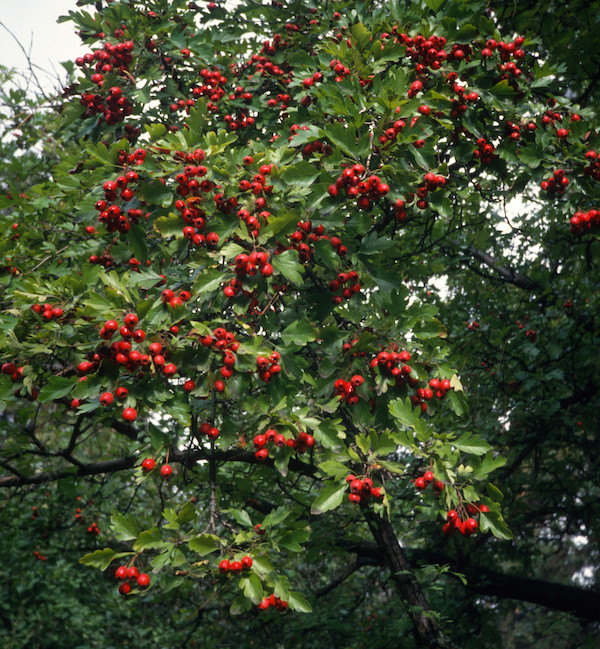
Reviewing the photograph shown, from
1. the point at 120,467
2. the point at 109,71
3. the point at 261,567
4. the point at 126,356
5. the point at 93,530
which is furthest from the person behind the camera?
the point at 93,530

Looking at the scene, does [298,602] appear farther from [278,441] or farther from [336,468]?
[278,441]

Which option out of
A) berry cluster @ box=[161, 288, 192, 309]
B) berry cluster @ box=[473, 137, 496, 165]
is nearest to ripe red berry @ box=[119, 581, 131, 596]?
berry cluster @ box=[161, 288, 192, 309]

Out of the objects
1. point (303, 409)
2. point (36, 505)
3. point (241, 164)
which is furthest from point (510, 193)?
point (36, 505)

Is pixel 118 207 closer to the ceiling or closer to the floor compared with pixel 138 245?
closer to the ceiling

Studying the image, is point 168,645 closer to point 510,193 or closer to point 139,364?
point 139,364

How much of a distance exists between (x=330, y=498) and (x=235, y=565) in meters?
0.53

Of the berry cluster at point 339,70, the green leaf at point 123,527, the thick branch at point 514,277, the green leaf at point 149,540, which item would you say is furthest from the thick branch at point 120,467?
the thick branch at point 514,277

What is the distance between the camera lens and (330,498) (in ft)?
8.50

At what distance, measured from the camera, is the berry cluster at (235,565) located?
238 centimetres

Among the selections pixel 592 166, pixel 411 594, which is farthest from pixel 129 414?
pixel 592 166

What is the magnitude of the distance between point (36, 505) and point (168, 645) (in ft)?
8.26

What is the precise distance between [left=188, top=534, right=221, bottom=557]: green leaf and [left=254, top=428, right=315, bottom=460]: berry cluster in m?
0.42

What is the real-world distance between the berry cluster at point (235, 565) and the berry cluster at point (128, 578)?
1.27 ft

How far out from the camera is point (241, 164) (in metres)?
2.94
